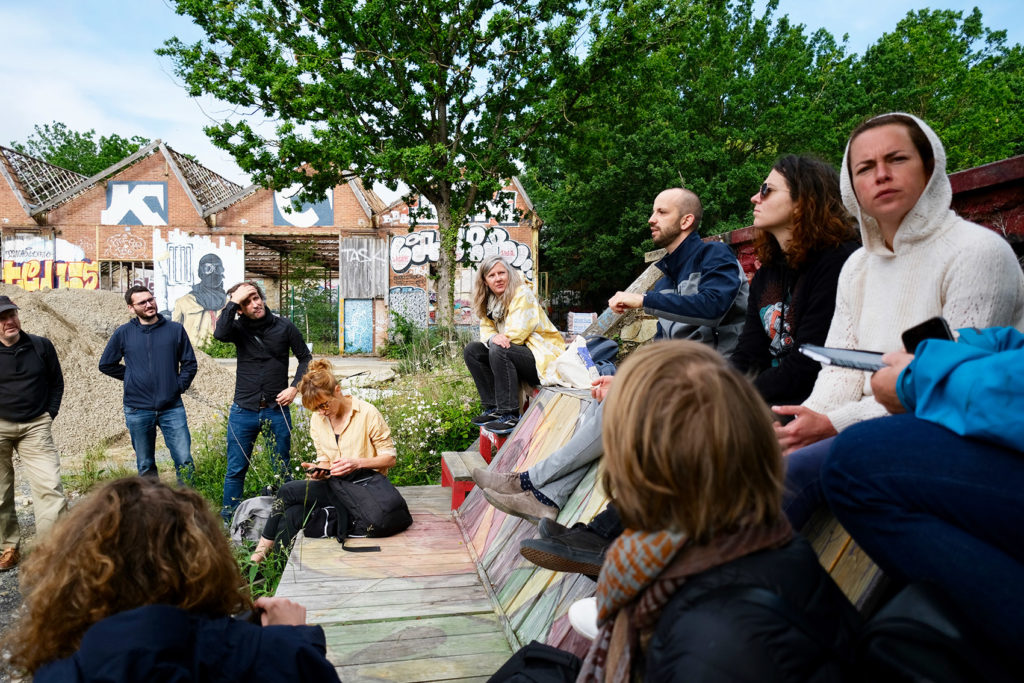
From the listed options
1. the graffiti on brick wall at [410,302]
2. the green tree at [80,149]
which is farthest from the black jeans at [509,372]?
the green tree at [80,149]

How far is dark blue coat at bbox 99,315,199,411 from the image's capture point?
603 cm

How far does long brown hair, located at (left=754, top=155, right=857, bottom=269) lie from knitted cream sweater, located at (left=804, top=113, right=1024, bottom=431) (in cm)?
46

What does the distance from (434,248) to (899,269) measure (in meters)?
21.5

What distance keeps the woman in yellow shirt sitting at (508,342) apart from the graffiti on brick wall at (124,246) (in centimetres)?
2157

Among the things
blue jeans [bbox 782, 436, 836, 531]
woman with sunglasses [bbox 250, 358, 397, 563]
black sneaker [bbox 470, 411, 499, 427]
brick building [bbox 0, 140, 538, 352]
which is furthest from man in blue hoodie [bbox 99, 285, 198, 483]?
brick building [bbox 0, 140, 538, 352]

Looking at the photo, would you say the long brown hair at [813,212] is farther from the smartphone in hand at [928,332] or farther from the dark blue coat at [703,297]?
the smartphone in hand at [928,332]

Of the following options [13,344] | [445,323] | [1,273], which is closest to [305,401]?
[13,344]

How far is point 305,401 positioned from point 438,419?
8.99ft

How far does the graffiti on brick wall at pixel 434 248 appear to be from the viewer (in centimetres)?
2266

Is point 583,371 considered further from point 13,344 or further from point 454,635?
point 13,344

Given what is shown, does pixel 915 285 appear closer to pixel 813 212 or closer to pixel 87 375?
pixel 813 212

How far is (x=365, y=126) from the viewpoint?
15438 millimetres

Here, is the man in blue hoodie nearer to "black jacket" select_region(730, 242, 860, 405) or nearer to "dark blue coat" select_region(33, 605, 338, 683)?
"dark blue coat" select_region(33, 605, 338, 683)

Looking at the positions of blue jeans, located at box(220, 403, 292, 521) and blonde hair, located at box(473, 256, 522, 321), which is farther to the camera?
blue jeans, located at box(220, 403, 292, 521)
